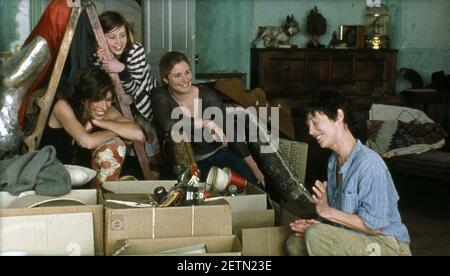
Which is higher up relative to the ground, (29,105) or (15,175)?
(29,105)

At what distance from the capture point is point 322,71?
8.23m

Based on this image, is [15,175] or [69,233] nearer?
[69,233]

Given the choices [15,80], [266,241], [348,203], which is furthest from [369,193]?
[15,80]

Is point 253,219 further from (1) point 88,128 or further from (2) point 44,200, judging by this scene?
(1) point 88,128

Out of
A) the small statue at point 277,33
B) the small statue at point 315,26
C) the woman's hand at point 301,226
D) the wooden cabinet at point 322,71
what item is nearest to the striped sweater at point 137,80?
the woman's hand at point 301,226

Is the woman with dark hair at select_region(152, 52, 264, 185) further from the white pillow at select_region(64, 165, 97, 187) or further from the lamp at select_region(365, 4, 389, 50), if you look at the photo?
the lamp at select_region(365, 4, 389, 50)

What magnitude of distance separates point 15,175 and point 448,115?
231 inches

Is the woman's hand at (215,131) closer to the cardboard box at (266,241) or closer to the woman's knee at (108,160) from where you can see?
the woman's knee at (108,160)

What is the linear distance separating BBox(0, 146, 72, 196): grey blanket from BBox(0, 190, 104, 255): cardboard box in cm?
3

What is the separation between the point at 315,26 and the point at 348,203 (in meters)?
5.97
